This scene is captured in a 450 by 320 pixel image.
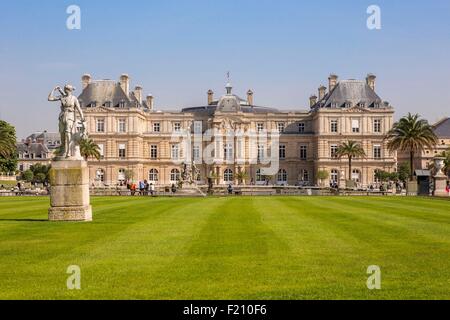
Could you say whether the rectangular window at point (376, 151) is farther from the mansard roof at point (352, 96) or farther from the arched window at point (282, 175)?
the arched window at point (282, 175)

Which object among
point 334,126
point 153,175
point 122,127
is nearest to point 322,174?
point 334,126

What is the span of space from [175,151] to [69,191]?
96286 mm

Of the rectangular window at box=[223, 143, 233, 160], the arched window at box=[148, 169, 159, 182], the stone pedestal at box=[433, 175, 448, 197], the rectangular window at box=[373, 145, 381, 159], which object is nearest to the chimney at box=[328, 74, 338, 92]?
the rectangular window at box=[373, 145, 381, 159]

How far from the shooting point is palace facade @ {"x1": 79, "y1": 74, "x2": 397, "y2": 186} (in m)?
114

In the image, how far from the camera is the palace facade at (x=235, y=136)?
373 feet

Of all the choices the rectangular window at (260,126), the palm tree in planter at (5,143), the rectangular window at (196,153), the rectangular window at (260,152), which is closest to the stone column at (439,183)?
the palm tree in planter at (5,143)

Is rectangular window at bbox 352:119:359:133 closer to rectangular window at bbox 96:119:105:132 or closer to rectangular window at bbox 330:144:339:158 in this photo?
rectangular window at bbox 330:144:339:158

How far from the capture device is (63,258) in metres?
15.0

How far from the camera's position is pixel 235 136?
117750 mm

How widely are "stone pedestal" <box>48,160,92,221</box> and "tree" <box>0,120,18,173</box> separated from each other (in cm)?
6072
